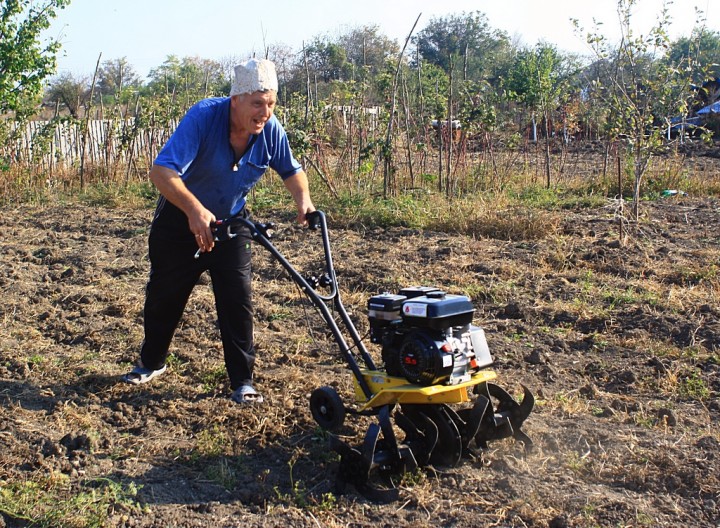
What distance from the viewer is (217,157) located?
407 cm

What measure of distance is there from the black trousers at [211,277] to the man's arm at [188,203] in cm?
48

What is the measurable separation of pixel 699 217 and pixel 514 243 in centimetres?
263

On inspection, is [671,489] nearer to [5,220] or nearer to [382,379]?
[382,379]

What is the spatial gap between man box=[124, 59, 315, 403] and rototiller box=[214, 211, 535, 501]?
1.29 ft

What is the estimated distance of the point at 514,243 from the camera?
8.07 m

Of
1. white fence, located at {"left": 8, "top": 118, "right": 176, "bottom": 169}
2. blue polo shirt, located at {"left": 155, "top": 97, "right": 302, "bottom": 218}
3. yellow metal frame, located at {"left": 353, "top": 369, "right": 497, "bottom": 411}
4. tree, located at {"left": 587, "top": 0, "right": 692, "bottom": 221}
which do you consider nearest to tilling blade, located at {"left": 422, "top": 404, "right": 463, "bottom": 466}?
yellow metal frame, located at {"left": 353, "top": 369, "right": 497, "bottom": 411}

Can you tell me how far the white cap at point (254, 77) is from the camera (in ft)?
12.4

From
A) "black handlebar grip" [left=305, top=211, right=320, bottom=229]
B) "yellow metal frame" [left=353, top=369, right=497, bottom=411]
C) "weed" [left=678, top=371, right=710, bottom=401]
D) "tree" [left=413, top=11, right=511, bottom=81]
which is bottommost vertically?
"weed" [left=678, top=371, right=710, bottom=401]

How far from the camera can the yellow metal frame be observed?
3424 millimetres

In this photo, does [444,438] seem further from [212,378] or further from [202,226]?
[212,378]

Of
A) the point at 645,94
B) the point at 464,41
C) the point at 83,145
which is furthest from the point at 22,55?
the point at 464,41

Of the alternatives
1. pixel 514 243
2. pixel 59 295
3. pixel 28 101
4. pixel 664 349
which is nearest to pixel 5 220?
pixel 28 101

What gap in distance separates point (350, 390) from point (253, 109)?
163 cm

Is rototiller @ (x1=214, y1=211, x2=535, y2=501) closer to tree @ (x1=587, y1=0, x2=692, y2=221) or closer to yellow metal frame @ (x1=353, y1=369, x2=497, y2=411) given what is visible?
yellow metal frame @ (x1=353, y1=369, x2=497, y2=411)
